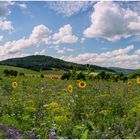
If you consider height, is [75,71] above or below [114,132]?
above

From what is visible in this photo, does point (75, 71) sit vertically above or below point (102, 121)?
above

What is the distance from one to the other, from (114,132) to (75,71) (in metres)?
6.76

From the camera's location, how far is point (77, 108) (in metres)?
8.57

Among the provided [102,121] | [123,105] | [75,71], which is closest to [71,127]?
[102,121]

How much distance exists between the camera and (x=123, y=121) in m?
7.27

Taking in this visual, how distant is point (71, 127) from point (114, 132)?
2.42 feet

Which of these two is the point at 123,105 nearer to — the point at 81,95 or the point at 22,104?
the point at 81,95

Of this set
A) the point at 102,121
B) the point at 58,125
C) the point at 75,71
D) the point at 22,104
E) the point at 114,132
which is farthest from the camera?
the point at 75,71

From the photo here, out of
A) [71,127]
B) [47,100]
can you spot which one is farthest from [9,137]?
[47,100]

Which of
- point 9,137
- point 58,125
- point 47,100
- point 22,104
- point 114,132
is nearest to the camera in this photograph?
point 9,137

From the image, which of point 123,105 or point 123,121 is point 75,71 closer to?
point 123,105

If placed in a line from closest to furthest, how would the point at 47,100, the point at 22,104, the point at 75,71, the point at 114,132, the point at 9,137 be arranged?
the point at 9,137 < the point at 114,132 < the point at 22,104 < the point at 47,100 < the point at 75,71

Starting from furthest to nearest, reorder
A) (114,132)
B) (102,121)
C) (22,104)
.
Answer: (22,104) → (102,121) → (114,132)

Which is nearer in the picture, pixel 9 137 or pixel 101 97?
pixel 9 137
